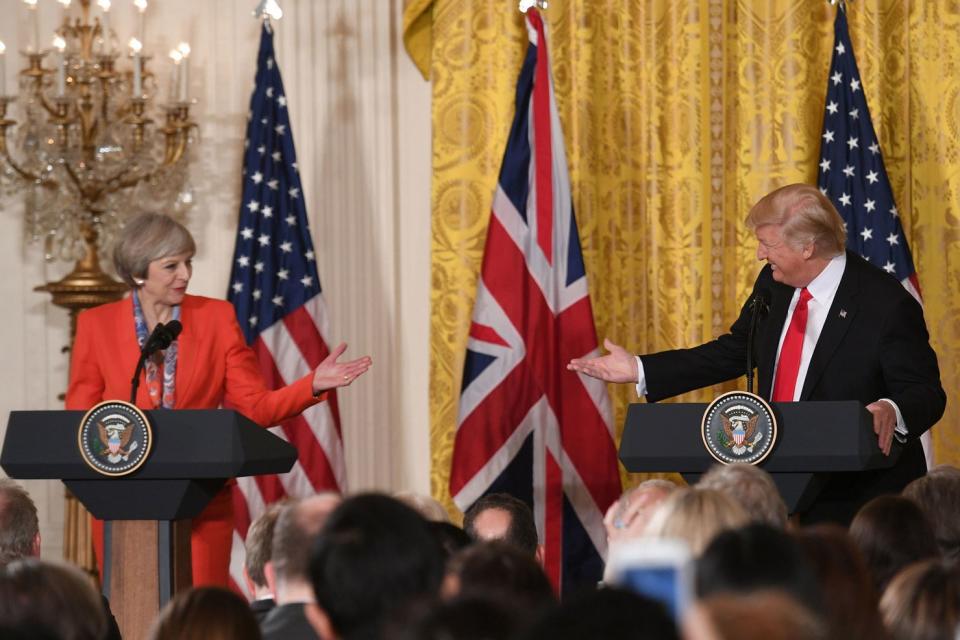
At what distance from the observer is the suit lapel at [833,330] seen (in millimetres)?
4875

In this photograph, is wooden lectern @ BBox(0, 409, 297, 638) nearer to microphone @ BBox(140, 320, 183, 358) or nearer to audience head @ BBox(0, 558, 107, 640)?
microphone @ BBox(140, 320, 183, 358)

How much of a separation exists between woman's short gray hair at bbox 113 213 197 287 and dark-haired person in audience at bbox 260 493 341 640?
82.8 inches

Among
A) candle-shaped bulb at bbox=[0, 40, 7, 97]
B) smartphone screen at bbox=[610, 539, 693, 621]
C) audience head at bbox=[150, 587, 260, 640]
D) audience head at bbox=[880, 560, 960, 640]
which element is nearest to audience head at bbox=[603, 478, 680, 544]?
audience head at bbox=[880, 560, 960, 640]

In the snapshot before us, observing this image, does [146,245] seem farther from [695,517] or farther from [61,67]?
[695,517]

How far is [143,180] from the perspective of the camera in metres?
7.30

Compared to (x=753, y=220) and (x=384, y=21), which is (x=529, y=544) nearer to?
(x=753, y=220)

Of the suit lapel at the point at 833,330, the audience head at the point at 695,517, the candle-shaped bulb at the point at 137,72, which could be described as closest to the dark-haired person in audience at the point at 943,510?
the suit lapel at the point at 833,330

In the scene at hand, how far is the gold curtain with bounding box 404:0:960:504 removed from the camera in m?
7.28

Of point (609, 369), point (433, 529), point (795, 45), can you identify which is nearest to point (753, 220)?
point (609, 369)

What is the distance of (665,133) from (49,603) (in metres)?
5.43

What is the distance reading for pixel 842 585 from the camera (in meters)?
2.35

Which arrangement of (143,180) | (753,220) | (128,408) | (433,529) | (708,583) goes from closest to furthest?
(708,583)
(433,529)
(128,408)
(753,220)
(143,180)

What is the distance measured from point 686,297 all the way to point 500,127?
1242 mm

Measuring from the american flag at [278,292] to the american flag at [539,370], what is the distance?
0.68 metres
